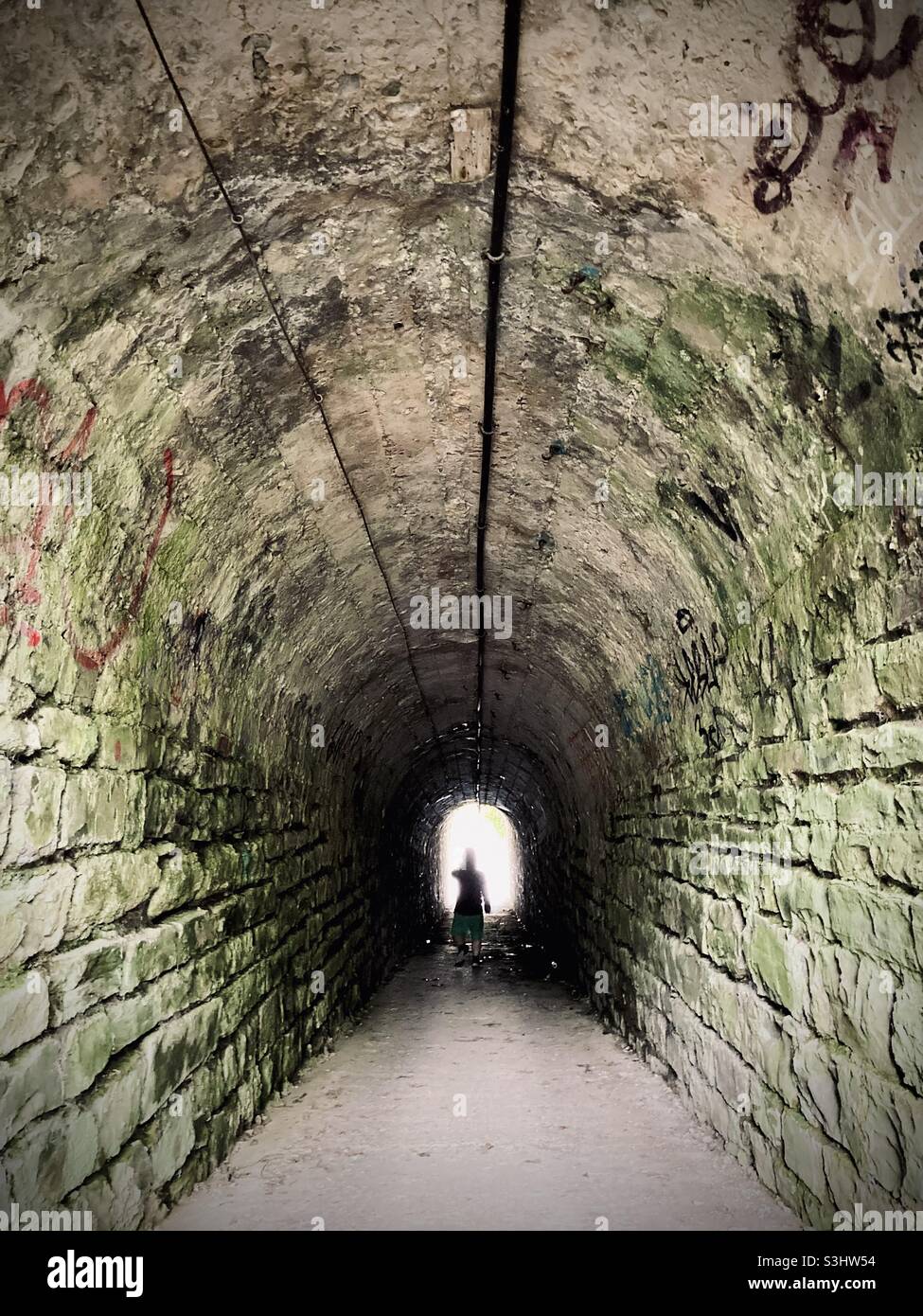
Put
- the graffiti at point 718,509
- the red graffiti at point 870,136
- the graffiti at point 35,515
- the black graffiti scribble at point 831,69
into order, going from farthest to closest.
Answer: the graffiti at point 718,509
the graffiti at point 35,515
the red graffiti at point 870,136
the black graffiti scribble at point 831,69

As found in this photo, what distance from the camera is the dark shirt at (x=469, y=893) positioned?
12562 millimetres

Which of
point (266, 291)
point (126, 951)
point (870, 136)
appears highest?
point (266, 291)

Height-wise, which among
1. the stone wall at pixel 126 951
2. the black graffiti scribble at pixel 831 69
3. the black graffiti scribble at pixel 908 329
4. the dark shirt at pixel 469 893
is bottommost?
the dark shirt at pixel 469 893

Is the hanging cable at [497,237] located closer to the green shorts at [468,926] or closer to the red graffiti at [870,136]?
the red graffiti at [870,136]

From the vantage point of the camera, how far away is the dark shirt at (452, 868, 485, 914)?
41.2ft

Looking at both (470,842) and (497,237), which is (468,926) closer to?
(497,237)

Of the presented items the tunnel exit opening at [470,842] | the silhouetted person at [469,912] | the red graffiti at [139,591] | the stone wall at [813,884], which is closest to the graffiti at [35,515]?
the red graffiti at [139,591]

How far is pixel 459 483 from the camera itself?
15.9 feet

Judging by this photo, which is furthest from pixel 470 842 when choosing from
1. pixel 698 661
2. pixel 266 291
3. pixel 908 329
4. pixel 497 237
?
pixel 908 329

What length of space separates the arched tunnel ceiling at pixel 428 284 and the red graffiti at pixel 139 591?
0.05 m

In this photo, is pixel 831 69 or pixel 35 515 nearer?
pixel 831 69

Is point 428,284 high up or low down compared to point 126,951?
up

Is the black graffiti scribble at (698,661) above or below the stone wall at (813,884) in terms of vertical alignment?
above

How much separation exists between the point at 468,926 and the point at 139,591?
999cm
